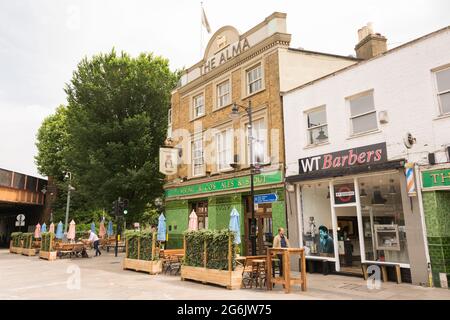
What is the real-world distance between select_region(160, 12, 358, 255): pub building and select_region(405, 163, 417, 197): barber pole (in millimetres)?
5399

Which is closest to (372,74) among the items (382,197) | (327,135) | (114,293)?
(327,135)

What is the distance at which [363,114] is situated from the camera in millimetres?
12914

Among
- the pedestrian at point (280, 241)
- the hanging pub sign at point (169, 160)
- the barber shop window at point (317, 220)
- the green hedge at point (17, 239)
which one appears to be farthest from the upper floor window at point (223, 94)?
the green hedge at point (17, 239)

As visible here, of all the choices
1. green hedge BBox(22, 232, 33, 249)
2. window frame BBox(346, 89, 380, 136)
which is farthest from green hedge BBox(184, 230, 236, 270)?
green hedge BBox(22, 232, 33, 249)

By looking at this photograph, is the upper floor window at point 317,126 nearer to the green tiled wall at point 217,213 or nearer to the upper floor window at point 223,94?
the green tiled wall at point 217,213

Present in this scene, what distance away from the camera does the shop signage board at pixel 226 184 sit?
52.5ft

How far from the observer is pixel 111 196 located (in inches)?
965

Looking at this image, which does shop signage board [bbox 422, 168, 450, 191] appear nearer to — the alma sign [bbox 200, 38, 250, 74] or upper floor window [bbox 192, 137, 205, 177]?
the alma sign [bbox 200, 38, 250, 74]

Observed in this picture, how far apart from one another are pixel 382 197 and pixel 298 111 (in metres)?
5.04

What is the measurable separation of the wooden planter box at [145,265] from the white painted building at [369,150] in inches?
220

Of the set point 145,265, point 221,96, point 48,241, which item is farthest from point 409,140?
point 48,241

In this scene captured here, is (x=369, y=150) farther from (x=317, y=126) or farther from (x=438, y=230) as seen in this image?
(x=438, y=230)

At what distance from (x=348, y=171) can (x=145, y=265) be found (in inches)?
340
